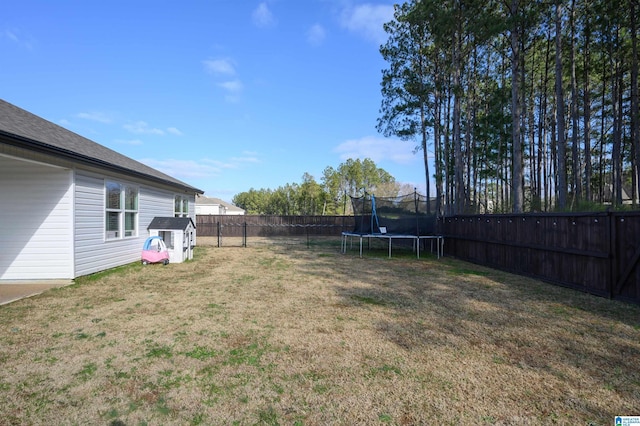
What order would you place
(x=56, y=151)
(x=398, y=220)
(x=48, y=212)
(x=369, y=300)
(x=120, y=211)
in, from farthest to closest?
(x=398, y=220) → (x=120, y=211) → (x=48, y=212) → (x=56, y=151) → (x=369, y=300)

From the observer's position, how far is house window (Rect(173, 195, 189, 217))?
450 inches

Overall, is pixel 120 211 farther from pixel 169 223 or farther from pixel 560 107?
pixel 560 107

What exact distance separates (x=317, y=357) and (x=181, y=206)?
10.8m

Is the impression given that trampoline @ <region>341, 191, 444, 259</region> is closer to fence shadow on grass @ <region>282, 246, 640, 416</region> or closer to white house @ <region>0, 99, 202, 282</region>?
fence shadow on grass @ <region>282, 246, 640, 416</region>

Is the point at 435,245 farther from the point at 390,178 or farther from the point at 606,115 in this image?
the point at 390,178

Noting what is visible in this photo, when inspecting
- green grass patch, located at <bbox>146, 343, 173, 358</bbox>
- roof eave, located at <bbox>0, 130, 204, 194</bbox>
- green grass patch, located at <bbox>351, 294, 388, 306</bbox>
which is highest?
roof eave, located at <bbox>0, 130, 204, 194</bbox>

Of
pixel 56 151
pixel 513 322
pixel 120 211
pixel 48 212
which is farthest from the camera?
pixel 120 211

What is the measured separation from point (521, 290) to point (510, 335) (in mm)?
2657

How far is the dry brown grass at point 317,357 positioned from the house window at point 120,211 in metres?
2.43

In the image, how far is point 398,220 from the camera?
35.9 feet

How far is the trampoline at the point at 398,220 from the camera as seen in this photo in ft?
34.3

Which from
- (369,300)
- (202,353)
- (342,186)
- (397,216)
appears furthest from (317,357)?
(342,186)

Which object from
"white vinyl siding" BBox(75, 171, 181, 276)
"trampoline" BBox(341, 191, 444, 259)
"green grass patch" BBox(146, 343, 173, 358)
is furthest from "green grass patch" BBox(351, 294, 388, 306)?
"white vinyl siding" BBox(75, 171, 181, 276)

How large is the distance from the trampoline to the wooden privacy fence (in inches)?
73.6
